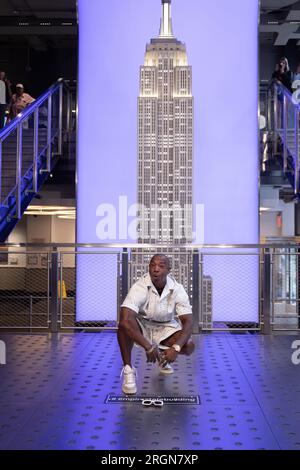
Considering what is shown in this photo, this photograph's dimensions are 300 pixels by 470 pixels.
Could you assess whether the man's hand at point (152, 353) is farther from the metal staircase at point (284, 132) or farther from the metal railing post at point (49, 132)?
the metal railing post at point (49, 132)

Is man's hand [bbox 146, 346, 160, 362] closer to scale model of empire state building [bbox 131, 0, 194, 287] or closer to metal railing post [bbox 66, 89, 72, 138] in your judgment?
scale model of empire state building [bbox 131, 0, 194, 287]

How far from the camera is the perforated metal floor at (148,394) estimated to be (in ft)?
9.66

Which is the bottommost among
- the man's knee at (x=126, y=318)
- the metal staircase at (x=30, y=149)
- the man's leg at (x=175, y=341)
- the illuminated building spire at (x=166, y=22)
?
the man's leg at (x=175, y=341)

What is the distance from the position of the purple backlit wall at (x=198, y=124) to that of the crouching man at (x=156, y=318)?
3557 millimetres

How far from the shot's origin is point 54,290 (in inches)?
259

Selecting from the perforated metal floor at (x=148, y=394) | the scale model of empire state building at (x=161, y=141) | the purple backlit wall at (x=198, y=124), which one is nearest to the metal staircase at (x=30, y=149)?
the purple backlit wall at (x=198, y=124)

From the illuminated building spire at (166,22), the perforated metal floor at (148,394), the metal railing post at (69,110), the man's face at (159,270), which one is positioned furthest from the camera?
the metal railing post at (69,110)

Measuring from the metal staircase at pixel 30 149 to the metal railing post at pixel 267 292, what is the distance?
3.06 metres

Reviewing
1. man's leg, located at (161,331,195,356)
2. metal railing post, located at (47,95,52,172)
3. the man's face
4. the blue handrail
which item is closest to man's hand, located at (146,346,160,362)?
man's leg, located at (161,331,195,356)

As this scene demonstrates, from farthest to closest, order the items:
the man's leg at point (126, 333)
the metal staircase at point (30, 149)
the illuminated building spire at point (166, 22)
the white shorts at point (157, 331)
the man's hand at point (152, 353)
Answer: the illuminated building spire at point (166, 22) < the metal staircase at point (30, 149) < the white shorts at point (157, 331) < the man's leg at point (126, 333) < the man's hand at point (152, 353)

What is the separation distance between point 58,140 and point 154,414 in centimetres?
665

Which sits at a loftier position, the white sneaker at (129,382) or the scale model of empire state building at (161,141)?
the scale model of empire state building at (161,141)

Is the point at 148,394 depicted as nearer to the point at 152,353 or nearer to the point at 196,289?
the point at 152,353

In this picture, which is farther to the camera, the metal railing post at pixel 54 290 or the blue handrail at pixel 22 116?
the blue handrail at pixel 22 116
